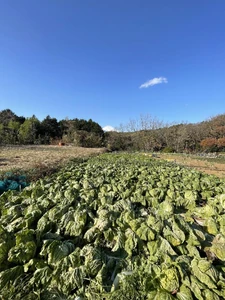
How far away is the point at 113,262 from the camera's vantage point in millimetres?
1508

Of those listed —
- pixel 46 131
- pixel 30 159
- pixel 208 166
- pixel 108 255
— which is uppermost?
pixel 46 131

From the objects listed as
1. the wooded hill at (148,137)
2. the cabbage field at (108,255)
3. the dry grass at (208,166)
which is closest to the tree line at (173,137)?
the wooded hill at (148,137)

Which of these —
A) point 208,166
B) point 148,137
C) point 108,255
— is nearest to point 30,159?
point 108,255

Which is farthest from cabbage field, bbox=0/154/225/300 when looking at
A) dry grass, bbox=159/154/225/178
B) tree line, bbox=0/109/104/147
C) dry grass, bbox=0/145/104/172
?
tree line, bbox=0/109/104/147

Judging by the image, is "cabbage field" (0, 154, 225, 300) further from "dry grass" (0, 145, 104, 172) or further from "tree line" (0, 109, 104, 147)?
"tree line" (0, 109, 104, 147)

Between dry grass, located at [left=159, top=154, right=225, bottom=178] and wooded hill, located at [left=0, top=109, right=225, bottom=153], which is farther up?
wooded hill, located at [left=0, top=109, right=225, bottom=153]

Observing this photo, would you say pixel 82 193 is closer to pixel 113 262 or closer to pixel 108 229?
pixel 108 229

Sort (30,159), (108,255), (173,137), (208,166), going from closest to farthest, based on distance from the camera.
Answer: (108,255)
(30,159)
(208,166)
(173,137)

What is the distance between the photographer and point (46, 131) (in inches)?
1174

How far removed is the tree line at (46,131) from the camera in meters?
24.5

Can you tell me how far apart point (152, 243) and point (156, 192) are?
1434mm

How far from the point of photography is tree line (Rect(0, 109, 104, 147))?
2449 cm

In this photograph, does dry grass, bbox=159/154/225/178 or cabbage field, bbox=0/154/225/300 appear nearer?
cabbage field, bbox=0/154/225/300

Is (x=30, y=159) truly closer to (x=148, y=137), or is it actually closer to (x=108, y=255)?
(x=108, y=255)
